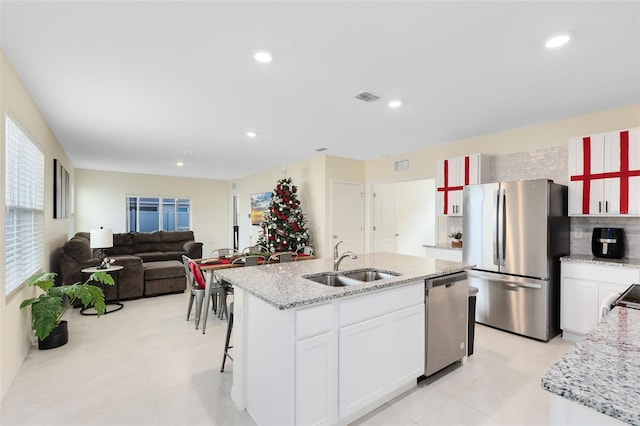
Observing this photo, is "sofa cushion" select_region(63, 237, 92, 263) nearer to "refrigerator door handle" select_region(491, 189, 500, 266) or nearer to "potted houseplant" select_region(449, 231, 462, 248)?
"potted houseplant" select_region(449, 231, 462, 248)

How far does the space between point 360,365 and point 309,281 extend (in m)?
0.66

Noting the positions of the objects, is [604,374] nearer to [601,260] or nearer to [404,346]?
[404,346]

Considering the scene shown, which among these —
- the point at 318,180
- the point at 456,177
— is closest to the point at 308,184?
the point at 318,180

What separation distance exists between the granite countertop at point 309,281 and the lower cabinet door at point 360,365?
0.88 ft

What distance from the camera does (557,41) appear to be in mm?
2088

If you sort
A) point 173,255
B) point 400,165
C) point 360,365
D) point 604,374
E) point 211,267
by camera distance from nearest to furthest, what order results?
1. point 604,374
2. point 360,365
3. point 211,267
4. point 400,165
5. point 173,255

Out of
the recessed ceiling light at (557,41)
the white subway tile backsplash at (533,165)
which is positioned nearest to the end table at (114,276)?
the recessed ceiling light at (557,41)

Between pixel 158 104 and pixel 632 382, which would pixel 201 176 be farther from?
pixel 632 382

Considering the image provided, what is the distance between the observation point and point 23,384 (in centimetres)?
250

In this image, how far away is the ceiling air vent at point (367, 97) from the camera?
3020mm

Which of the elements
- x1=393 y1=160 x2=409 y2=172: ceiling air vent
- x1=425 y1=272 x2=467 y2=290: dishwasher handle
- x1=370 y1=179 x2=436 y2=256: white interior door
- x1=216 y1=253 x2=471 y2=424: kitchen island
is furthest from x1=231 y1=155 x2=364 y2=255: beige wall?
x1=216 y1=253 x2=471 y2=424: kitchen island

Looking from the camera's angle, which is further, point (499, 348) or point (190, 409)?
point (499, 348)

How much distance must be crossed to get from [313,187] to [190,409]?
14.6 ft

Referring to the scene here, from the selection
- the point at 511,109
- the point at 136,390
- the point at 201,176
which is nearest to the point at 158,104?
the point at 136,390
